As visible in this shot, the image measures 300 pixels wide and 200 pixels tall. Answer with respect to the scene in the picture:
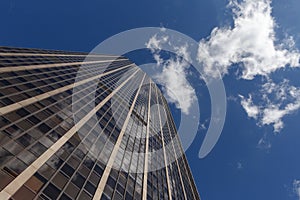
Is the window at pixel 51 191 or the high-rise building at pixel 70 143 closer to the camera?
the window at pixel 51 191

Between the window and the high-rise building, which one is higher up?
the high-rise building

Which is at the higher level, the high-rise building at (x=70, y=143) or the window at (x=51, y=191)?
the high-rise building at (x=70, y=143)

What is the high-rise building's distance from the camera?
25.0 m

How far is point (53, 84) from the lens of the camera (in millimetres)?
47688

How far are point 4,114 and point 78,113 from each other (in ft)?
41.8

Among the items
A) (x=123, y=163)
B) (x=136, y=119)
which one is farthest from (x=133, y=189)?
(x=136, y=119)

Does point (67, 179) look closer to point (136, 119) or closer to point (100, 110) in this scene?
point (100, 110)

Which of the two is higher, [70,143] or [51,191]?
[70,143]

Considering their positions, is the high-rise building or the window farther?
the high-rise building

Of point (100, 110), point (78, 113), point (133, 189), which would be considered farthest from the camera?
point (100, 110)

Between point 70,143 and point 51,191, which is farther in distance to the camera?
point 70,143

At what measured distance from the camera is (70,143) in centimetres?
3275

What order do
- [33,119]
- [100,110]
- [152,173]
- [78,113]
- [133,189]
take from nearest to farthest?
1. [33,119]
2. [133,189]
3. [78,113]
4. [152,173]
5. [100,110]

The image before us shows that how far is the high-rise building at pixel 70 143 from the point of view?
82.2 feet
